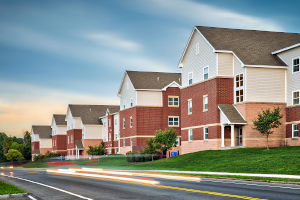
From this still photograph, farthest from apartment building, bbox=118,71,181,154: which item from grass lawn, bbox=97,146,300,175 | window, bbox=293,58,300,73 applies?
window, bbox=293,58,300,73

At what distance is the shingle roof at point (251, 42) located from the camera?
38347 millimetres

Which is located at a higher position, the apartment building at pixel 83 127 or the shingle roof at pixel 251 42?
the shingle roof at pixel 251 42

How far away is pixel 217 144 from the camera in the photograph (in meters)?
38.7

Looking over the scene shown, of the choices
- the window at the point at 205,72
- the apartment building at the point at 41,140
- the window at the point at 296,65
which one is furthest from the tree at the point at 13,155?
the window at the point at 296,65

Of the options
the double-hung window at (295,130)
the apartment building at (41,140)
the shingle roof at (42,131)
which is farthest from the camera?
the shingle roof at (42,131)

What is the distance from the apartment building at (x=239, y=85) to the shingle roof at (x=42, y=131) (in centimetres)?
7501

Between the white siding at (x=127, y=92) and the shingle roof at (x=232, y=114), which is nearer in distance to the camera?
the shingle roof at (x=232, y=114)

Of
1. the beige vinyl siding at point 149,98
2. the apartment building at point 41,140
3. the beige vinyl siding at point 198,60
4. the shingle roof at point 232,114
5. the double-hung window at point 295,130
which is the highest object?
the beige vinyl siding at point 198,60

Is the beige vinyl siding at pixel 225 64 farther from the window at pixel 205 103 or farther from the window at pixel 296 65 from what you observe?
the window at pixel 296 65

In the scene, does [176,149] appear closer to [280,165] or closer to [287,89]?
[287,89]

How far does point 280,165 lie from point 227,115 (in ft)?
45.3

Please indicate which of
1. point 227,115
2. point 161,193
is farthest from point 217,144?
point 161,193

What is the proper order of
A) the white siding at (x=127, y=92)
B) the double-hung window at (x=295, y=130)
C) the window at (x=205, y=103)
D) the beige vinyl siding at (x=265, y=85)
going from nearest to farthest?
the double-hung window at (x=295, y=130) < the beige vinyl siding at (x=265, y=85) < the window at (x=205, y=103) < the white siding at (x=127, y=92)

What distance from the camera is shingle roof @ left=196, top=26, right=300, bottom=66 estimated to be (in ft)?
126
